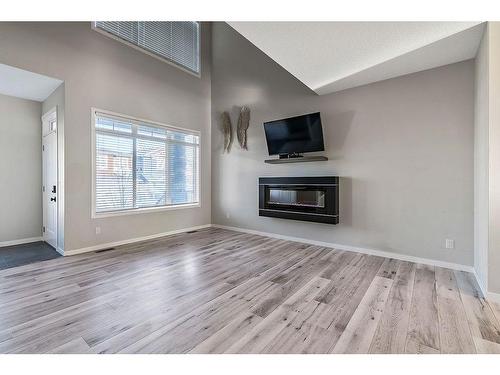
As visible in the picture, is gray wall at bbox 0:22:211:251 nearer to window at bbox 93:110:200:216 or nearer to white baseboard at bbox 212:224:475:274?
window at bbox 93:110:200:216

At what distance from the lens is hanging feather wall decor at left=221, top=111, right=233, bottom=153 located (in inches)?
224

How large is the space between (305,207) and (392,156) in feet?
5.26

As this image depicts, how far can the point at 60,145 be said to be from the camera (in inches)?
155

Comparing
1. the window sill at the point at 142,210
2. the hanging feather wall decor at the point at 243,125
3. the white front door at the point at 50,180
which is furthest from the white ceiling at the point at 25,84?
the hanging feather wall decor at the point at 243,125

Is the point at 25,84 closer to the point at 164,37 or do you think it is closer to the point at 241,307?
the point at 164,37

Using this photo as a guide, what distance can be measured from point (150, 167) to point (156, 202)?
0.74m

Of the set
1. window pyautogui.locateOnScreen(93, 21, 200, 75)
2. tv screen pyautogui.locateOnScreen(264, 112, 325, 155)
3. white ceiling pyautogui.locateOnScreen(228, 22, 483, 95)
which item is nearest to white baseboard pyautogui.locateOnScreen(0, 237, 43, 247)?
window pyautogui.locateOnScreen(93, 21, 200, 75)

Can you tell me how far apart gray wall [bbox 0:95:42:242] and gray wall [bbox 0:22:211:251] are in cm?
151

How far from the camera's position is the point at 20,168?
452 cm

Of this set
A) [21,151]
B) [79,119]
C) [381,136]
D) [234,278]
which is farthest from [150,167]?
[381,136]

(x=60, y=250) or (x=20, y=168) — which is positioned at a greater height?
(x=20, y=168)

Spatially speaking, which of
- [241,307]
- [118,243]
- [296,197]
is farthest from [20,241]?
[296,197]

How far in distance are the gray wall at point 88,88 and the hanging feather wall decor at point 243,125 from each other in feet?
4.40

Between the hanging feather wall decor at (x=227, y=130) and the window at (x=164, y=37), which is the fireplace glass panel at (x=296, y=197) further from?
the window at (x=164, y=37)
